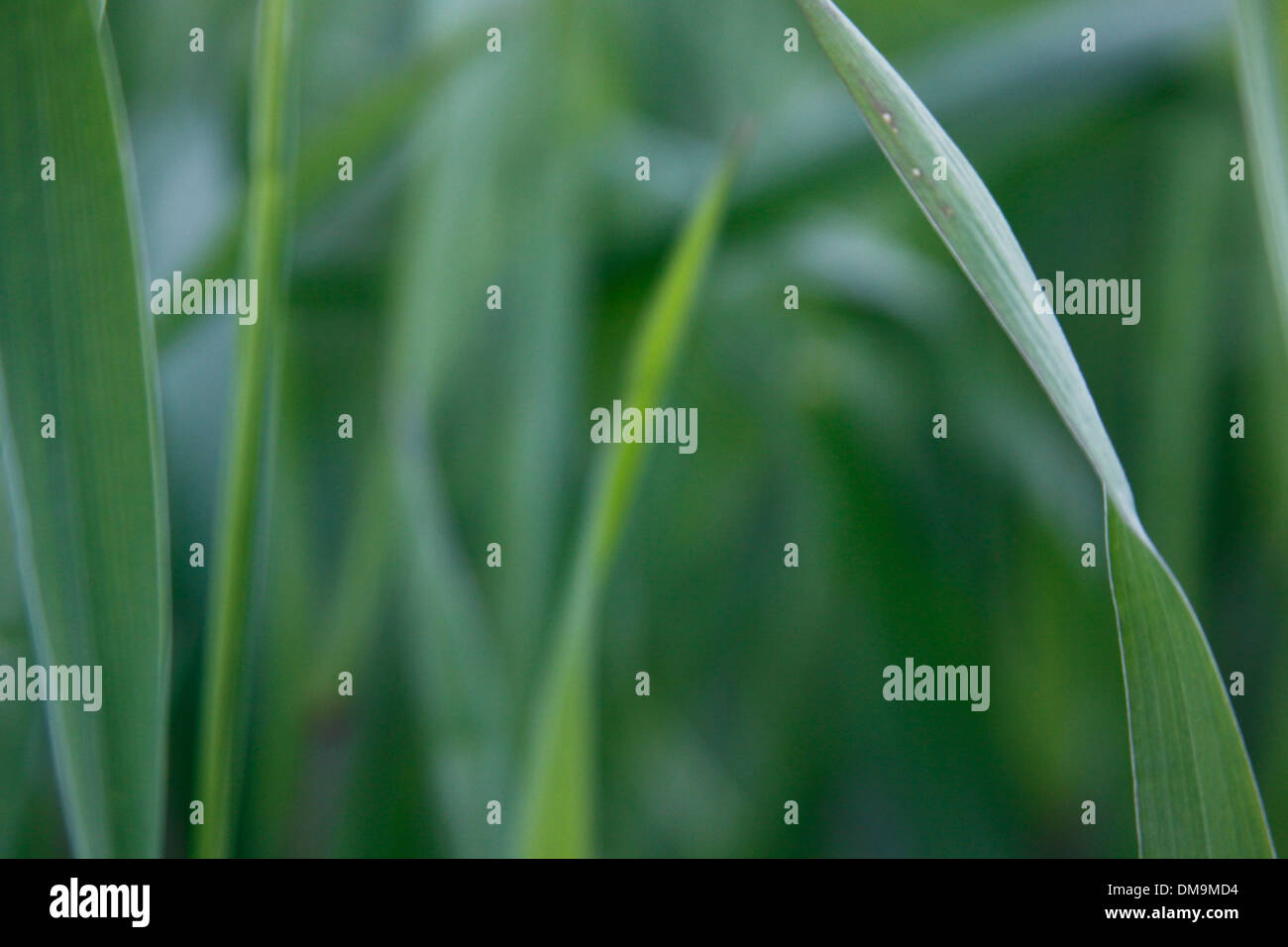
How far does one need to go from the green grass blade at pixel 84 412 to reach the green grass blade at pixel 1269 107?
10.8 inches

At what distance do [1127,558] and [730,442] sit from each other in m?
0.47

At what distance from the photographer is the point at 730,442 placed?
0.70 metres

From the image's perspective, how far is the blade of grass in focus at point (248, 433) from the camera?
290 millimetres

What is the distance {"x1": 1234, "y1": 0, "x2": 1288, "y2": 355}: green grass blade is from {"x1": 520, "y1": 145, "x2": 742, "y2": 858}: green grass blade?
0.15 m
